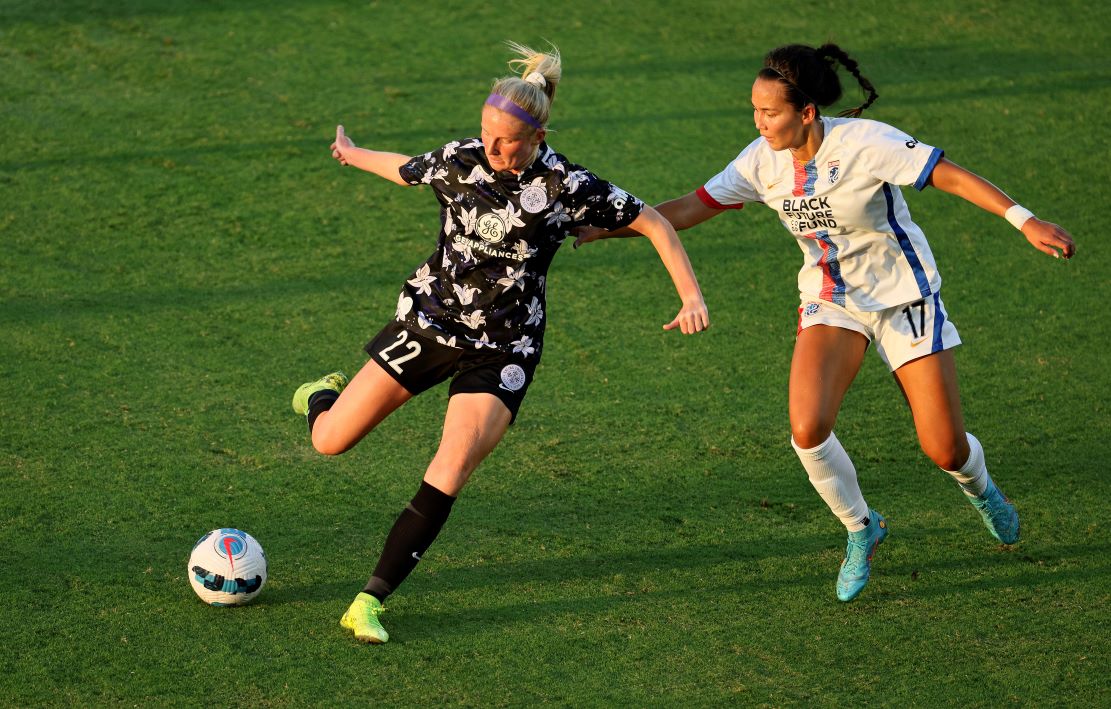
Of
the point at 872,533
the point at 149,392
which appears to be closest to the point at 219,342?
the point at 149,392

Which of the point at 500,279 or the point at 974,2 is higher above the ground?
the point at 500,279

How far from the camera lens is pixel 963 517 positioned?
18.2 ft

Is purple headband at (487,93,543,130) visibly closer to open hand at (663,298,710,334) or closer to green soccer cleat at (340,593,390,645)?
open hand at (663,298,710,334)

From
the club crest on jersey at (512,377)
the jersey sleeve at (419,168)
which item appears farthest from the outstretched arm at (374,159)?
the club crest on jersey at (512,377)

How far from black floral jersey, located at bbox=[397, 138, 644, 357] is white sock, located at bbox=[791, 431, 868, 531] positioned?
1.13 metres

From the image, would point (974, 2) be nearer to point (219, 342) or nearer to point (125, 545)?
point (219, 342)

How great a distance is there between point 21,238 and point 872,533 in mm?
5704

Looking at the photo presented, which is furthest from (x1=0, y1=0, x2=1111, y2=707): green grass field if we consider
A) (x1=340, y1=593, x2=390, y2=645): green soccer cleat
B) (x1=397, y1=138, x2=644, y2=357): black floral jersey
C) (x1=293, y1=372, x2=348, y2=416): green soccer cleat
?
(x1=397, y1=138, x2=644, y2=357): black floral jersey

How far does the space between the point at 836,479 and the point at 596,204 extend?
55.1 inches

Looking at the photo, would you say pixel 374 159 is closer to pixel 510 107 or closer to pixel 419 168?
pixel 419 168

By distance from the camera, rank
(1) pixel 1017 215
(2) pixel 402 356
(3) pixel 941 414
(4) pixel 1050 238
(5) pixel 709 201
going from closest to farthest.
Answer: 1. (4) pixel 1050 238
2. (1) pixel 1017 215
3. (2) pixel 402 356
4. (3) pixel 941 414
5. (5) pixel 709 201

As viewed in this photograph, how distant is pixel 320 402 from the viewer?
17.0 feet

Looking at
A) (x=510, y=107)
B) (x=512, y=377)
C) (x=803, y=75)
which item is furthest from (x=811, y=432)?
(x=510, y=107)

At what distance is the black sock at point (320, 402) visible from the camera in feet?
16.8
